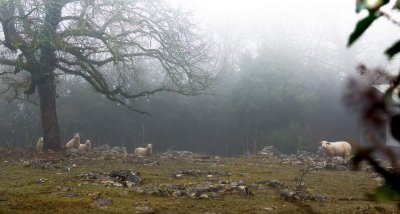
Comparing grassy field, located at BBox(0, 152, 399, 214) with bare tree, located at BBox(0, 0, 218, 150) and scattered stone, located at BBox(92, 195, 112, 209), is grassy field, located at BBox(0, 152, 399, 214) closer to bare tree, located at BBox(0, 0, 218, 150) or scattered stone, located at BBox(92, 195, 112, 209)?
scattered stone, located at BBox(92, 195, 112, 209)

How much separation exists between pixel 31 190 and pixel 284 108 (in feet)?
66.9

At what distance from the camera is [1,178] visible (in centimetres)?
984

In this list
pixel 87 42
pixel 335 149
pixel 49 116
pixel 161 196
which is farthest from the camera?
pixel 335 149

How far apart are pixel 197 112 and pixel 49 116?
12206 mm

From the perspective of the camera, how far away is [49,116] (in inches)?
690

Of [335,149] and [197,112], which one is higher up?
[197,112]

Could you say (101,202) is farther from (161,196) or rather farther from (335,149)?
(335,149)

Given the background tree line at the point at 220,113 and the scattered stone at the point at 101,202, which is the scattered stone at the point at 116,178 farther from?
the background tree line at the point at 220,113

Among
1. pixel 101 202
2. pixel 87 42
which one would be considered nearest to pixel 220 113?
pixel 87 42

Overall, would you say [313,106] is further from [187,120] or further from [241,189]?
[241,189]

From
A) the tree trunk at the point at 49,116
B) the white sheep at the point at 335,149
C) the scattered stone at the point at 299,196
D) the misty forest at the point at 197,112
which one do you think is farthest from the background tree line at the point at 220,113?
the scattered stone at the point at 299,196

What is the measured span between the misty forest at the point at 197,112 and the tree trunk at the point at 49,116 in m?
0.04

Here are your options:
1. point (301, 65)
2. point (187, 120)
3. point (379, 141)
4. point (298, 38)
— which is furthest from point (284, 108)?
point (379, 141)

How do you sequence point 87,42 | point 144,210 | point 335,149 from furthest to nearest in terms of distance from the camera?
point 335,149
point 87,42
point 144,210
